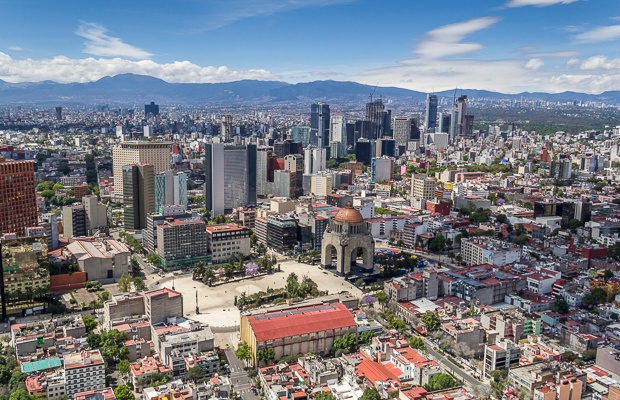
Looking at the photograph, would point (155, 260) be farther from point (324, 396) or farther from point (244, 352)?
point (324, 396)

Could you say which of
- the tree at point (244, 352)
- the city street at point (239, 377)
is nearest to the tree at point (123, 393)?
the city street at point (239, 377)

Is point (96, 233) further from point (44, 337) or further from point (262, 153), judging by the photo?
point (262, 153)

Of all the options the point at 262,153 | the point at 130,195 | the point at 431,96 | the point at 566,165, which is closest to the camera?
the point at 130,195

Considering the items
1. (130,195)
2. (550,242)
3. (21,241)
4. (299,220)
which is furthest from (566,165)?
(21,241)

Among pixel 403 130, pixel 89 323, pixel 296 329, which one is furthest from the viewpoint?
pixel 403 130

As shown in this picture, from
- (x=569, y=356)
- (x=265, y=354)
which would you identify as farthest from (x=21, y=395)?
(x=569, y=356)

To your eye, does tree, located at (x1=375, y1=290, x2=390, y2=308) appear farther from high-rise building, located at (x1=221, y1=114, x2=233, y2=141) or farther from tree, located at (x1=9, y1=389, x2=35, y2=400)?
high-rise building, located at (x1=221, y1=114, x2=233, y2=141)

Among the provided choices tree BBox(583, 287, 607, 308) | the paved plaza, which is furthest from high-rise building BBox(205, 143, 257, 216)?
tree BBox(583, 287, 607, 308)

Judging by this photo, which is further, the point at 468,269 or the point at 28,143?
the point at 28,143
